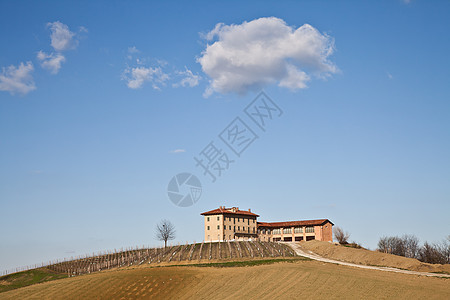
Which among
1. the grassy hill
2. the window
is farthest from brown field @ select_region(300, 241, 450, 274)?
the window

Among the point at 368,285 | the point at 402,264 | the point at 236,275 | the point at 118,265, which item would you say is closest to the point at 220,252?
the point at 118,265

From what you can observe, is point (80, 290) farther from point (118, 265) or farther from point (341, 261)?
point (341, 261)

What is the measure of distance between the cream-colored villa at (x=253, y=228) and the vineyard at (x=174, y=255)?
45.1 feet

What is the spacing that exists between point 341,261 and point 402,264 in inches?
450

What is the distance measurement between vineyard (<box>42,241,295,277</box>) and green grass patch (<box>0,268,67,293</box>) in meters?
2.50

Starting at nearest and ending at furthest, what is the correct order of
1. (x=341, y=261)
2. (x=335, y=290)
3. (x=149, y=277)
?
(x=335, y=290), (x=149, y=277), (x=341, y=261)

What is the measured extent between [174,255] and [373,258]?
4384 centimetres

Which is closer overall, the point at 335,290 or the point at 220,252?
the point at 335,290

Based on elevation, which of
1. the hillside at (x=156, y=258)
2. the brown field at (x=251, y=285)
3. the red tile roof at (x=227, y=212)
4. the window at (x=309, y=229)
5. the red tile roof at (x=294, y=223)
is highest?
the red tile roof at (x=227, y=212)

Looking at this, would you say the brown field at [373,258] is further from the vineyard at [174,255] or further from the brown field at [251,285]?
the brown field at [251,285]

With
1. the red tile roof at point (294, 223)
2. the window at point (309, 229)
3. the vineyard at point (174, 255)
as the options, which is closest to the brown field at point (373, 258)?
the vineyard at point (174, 255)

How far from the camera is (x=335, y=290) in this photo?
57.3m

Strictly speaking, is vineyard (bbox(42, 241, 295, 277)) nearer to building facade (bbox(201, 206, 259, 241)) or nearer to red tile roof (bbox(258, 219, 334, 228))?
building facade (bbox(201, 206, 259, 241))

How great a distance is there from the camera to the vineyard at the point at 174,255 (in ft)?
319
